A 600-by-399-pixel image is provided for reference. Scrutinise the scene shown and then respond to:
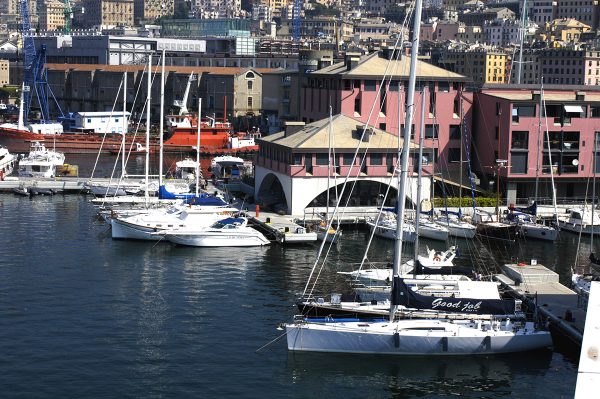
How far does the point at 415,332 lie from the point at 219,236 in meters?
15.8

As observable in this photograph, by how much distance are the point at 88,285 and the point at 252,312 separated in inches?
251

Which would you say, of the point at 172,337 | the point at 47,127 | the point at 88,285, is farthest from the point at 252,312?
the point at 47,127

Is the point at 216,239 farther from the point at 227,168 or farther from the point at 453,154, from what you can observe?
the point at 227,168

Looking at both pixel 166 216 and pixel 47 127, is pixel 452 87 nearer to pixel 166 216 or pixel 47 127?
pixel 166 216

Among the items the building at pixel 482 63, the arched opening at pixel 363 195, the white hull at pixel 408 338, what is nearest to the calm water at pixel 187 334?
the white hull at pixel 408 338

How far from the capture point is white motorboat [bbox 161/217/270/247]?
44125mm

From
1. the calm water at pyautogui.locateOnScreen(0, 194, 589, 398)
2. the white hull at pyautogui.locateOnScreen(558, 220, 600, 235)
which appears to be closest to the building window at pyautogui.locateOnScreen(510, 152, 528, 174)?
the white hull at pyautogui.locateOnScreen(558, 220, 600, 235)

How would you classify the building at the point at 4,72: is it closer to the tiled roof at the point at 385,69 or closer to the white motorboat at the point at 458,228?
the tiled roof at the point at 385,69

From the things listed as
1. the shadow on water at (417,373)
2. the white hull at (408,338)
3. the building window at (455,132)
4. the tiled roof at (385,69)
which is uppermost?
the tiled roof at (385,69)

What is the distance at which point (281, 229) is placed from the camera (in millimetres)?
46156

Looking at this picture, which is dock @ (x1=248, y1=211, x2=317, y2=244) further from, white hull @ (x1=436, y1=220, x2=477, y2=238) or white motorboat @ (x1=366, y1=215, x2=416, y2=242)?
white hull @ (x1=436, y1=220, x2=477, y2=238)

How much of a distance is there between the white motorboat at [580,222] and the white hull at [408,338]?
1914 centimetres

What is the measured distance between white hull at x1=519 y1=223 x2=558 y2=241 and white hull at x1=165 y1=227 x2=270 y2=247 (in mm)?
11641

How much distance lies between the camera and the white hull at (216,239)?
1736 inches
